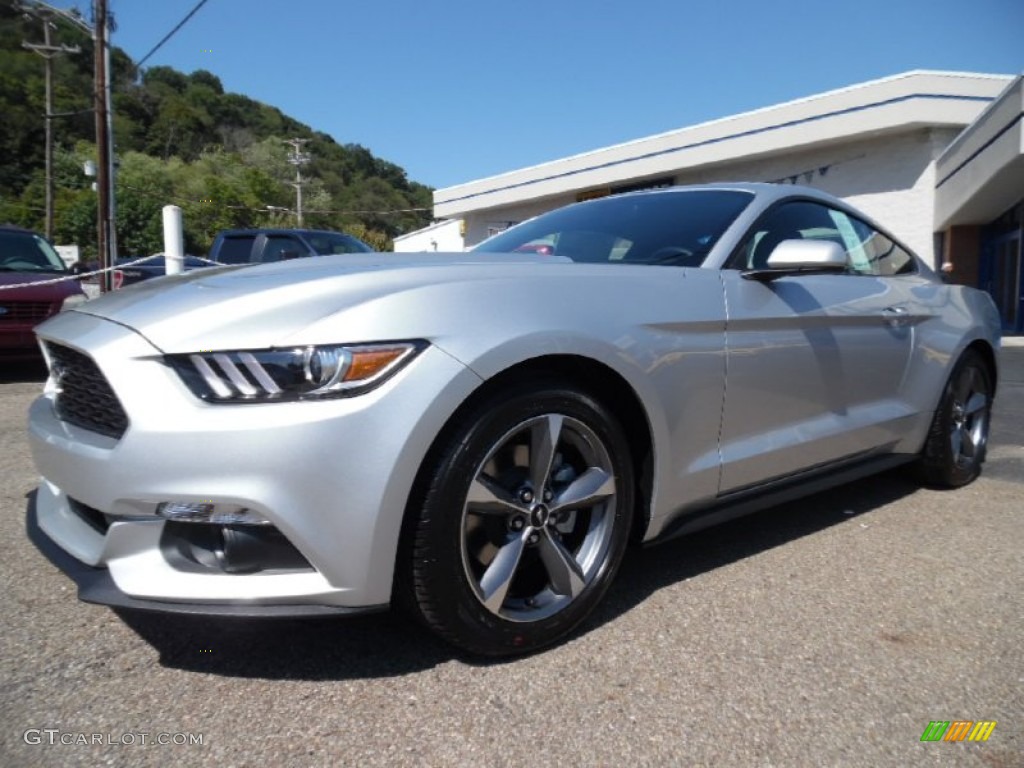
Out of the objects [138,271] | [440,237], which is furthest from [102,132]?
[440,237]

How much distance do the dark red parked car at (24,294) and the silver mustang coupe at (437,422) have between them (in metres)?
5.77

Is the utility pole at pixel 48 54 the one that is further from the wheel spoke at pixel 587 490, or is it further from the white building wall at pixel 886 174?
the wheel spoke at pixel 587 490

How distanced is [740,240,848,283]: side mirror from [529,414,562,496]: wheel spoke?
1.02 meters

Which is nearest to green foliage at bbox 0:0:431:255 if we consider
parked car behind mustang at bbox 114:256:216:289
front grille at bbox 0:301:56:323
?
parked car behind mustang at bbox 114:256:216:289

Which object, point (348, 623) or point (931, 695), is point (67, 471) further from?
point (931, 695)

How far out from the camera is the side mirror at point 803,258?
2395 mm

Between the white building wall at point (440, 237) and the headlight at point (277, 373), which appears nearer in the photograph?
the headlight at point (277, 373)

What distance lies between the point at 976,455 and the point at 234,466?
3.81 meters

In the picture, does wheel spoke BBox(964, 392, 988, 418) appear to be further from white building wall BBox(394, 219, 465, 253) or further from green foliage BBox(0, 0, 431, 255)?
green foliage BBox(0, 0, 431, 255)

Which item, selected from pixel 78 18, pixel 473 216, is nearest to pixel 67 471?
pixel 78 18

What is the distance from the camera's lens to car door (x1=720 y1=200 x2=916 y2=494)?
2.39 m

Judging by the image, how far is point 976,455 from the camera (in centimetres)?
378

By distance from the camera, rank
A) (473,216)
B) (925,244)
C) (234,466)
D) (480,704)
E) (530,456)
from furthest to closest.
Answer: (473,216) < (925,244) < (530,456) < (480,704) < (234,466)

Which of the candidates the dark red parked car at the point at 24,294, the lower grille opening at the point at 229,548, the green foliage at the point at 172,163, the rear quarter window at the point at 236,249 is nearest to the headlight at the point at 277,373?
the lower grille opening at the point at 229,548
